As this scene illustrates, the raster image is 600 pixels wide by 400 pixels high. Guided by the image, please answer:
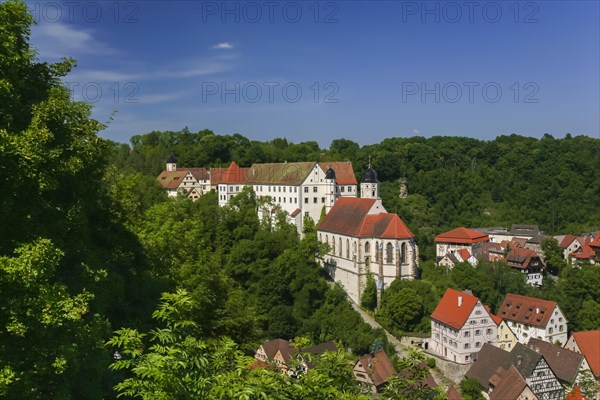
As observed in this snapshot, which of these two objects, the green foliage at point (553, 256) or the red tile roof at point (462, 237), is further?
the red tile roof at point (462, 237)

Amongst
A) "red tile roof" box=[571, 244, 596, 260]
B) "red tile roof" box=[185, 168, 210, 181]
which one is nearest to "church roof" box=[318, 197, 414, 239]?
"red tile roof" box=[185, 168, 210, 181]

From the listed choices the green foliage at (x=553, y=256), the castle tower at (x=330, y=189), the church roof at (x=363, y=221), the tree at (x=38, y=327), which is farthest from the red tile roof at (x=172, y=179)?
the tree at (x=38, y=327)

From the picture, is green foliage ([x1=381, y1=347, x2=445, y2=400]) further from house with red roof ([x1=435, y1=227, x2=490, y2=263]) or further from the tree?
house with red roof ([x1=435, y1=227, x2=490, y2=263])

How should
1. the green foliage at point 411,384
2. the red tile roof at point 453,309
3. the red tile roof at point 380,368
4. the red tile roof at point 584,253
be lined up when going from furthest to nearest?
the red tile roof at point 584,253, the red tile roof at point 453,309, the red tile roof at point 380,368, the green foliage at point 411,384

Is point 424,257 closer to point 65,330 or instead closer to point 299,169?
point 299,169

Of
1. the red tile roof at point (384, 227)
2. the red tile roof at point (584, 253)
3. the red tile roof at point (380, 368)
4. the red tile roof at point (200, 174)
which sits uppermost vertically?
the red tile roof at point (200, 174)

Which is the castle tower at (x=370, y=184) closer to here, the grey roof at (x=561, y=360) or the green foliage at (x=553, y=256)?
the grey roof at (x=561, y=360)

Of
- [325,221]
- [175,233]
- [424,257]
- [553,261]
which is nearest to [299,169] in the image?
[325,221]

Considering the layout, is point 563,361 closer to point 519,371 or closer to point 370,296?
point 519,371
